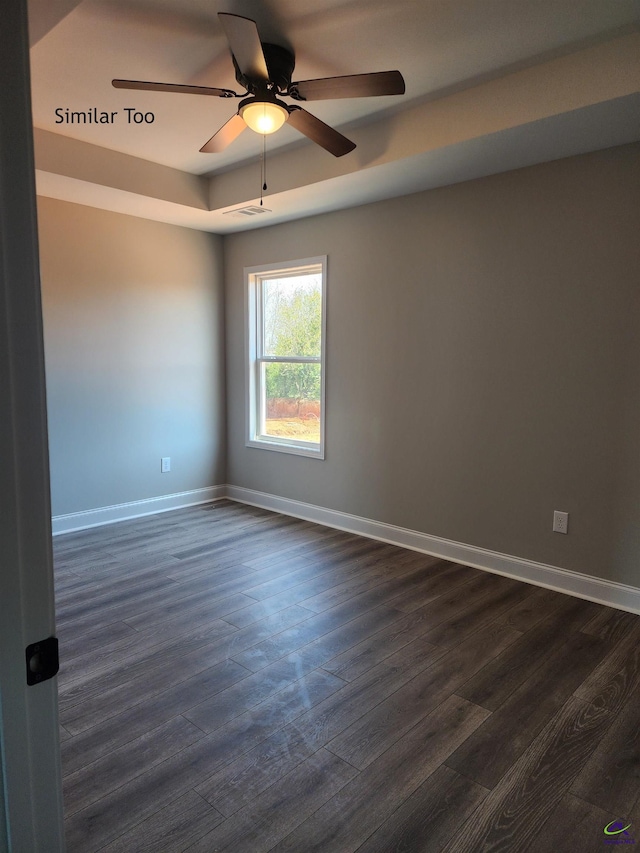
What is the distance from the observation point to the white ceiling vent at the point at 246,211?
156 inches

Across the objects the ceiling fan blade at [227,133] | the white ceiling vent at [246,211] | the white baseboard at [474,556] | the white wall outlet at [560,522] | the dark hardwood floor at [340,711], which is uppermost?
the white ceiling vent at [246,211]

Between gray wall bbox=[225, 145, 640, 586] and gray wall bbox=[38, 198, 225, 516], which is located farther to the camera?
gray wall bbox=[38, 198, 225, 516]

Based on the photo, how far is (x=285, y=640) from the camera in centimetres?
258

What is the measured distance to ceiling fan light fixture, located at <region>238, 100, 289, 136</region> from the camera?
7.48 feet

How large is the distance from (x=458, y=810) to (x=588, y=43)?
3.04 m

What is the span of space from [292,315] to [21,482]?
13.5 feet

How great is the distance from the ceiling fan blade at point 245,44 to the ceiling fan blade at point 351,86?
7.0 inches

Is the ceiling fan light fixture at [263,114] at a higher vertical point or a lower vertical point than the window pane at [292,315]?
higher

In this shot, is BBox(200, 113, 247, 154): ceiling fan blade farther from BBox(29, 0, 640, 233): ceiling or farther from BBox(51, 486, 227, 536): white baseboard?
BBox(51, 486, 227, 536): white baseboard

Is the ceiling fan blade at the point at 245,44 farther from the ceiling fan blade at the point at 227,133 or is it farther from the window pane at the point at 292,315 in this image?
the window pane at the point at 292,315

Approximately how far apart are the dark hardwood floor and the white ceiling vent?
104 inches

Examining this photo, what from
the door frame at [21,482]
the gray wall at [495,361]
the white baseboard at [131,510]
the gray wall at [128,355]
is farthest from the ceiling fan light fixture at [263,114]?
the white baseboard at [131,510]

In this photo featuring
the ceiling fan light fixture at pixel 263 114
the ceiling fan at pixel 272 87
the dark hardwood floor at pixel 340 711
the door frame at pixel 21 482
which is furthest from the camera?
the ceiling fan light fixture at pixel 263 114

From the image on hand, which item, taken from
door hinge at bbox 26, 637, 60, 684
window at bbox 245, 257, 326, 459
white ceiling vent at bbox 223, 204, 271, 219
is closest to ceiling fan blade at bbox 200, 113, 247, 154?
white ceiling vent at bbox 223, 204, 271, 219
